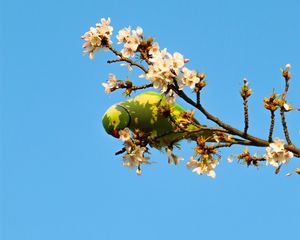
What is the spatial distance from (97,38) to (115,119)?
1.19m

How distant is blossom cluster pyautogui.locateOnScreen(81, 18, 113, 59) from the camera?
848cm

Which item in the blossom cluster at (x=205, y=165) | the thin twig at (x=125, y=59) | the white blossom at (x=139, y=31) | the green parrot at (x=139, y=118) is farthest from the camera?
the green parrot at (x=139, y=118)

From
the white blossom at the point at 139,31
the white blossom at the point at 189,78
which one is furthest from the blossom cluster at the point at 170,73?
the white blossom at the point at 139,31

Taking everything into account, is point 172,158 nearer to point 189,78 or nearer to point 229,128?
point 229,128

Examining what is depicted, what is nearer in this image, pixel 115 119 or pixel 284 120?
pixel 284 120

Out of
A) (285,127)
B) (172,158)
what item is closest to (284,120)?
(285,127)

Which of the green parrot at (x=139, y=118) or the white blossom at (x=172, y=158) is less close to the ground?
the green parrot at (x=139, y=118)

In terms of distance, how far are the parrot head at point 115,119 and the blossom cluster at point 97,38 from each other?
0.90 metres

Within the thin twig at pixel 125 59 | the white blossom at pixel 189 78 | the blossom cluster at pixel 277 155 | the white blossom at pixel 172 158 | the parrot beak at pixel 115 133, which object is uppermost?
the thin twig at pixel 125 59

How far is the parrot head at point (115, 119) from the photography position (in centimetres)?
892

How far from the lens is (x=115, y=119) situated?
8930 millimetres

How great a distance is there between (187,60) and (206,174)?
141cm

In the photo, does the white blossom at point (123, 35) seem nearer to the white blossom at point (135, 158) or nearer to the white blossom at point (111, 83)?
the white blossom at point (111, 83)

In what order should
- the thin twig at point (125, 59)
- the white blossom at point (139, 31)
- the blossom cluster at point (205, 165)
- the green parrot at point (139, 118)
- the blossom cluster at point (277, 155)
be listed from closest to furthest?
1. the blossom cluster at point (277, 155)
2. the blossom cluster at point (205, 165)
3. the thin twig at point (125, 59)
4. the white blossom at point (139, 31)
5. the green parrot at point (139, 118)
